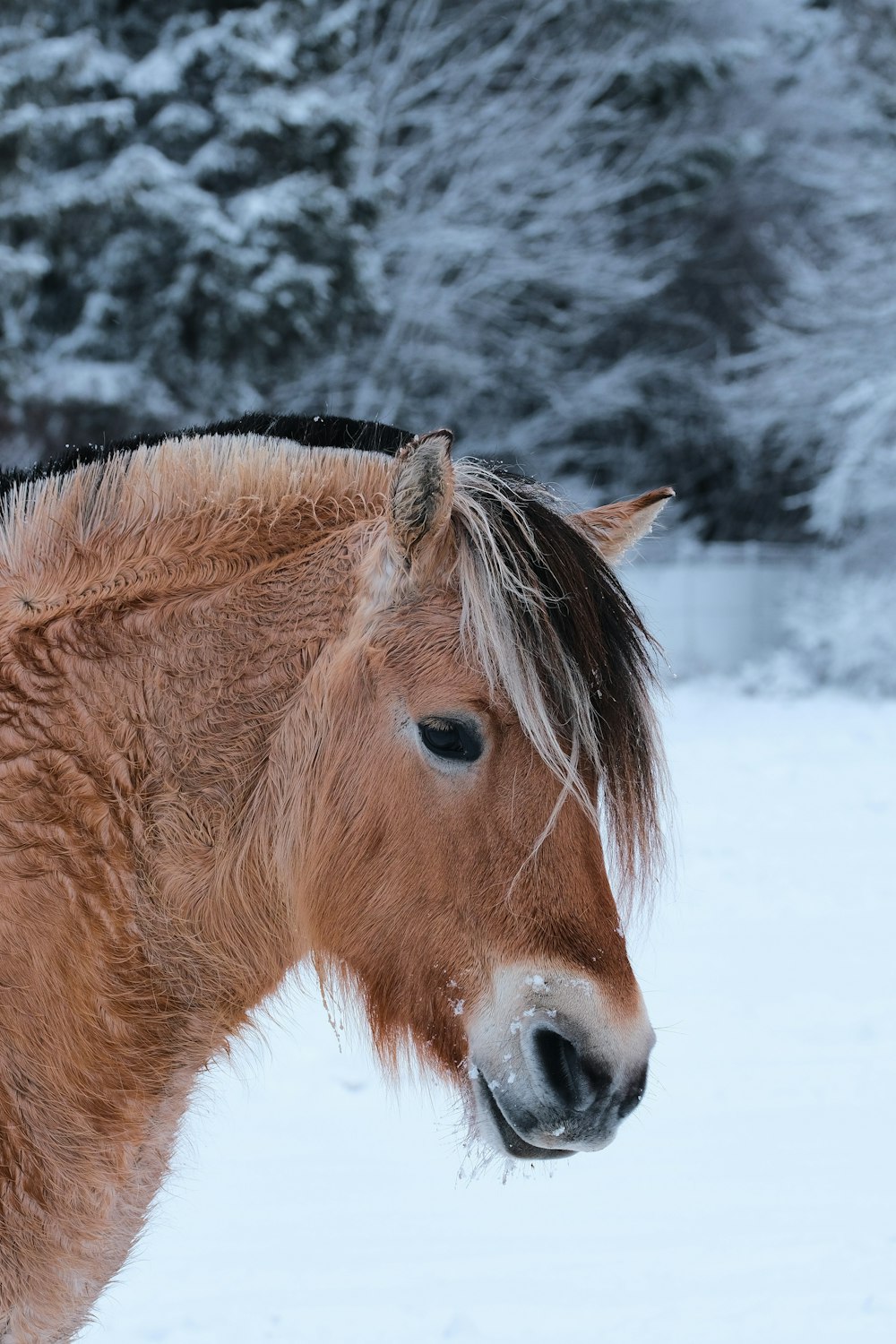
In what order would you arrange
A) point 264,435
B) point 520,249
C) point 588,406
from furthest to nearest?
point 588,406 → point 520,249 → point 264,435

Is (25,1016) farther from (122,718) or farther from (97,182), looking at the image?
(97,182)

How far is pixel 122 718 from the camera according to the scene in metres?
2.05

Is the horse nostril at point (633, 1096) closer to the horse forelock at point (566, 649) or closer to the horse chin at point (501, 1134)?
the horse chin at point (501, 1134)

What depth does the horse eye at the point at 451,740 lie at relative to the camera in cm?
200

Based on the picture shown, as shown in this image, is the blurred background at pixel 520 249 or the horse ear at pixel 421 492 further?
the blurred background at pixel 520 249

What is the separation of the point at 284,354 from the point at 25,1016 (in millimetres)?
12241

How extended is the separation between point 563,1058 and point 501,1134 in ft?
0.65

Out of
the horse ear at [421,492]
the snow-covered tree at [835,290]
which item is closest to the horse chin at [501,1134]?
the horse ear at [421,492]

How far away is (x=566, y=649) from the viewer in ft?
6.74

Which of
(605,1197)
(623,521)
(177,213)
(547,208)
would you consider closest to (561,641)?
(623,521)

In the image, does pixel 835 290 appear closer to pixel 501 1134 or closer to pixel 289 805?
pixel 289 805

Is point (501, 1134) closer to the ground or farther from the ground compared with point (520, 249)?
farther from the ground

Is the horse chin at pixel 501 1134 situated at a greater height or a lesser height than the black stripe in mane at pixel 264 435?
lesser

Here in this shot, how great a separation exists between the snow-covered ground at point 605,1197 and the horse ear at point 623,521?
2.37 ft
